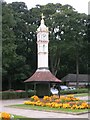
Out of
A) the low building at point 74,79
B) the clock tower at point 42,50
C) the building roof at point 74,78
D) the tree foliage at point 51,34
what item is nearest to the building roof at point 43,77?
the clock tower at point 42,50

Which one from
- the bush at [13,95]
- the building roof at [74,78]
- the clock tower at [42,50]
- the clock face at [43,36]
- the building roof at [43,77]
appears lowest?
the bush at [13,95]

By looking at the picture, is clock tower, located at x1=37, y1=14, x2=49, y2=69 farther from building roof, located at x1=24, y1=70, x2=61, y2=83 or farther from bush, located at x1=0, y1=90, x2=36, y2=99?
bush, located at x1=0, y1=90, x2=36, y2=99

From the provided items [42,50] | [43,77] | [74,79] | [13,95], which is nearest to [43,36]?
[42,50]

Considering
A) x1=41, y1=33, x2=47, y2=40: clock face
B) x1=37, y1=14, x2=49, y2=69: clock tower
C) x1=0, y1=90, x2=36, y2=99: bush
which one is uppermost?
x1=41, y1=33, x2=47, y2=40: clock face

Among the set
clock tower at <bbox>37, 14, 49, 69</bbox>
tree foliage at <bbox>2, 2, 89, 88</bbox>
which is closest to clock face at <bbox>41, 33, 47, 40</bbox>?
clock tower at <bbox>37, 14, 49, 69</bbox>

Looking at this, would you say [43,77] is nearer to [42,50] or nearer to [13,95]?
[42,50]

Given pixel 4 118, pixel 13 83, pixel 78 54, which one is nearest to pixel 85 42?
pixel 78 54

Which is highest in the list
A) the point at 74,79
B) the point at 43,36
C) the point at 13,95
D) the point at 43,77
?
the point at 43,36

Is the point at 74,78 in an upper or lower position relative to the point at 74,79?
upper

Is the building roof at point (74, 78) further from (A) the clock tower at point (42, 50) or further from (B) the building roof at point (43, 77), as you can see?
(A) the clock tower at point (42, 50)

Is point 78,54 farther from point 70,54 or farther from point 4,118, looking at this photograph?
point 4,118

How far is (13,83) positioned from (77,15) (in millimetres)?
18544

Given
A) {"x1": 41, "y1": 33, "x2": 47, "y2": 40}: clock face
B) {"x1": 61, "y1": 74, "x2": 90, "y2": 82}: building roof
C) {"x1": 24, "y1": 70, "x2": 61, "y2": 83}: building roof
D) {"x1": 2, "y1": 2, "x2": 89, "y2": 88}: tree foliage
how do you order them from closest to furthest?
{"x1": 24, "y1": 70, "x2": 61, "y2": 83}: building roof, {"x1": 41, "y1": 33, "x2": 47, "y2": 40}: clock face, {"x1": 2, "y1": 2, "x2": 89, "y2": 88}: tree foliage, {"x1": 61, "y1": 74, "x2": 90, "y2": 82}: building roof

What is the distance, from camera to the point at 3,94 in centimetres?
3884
